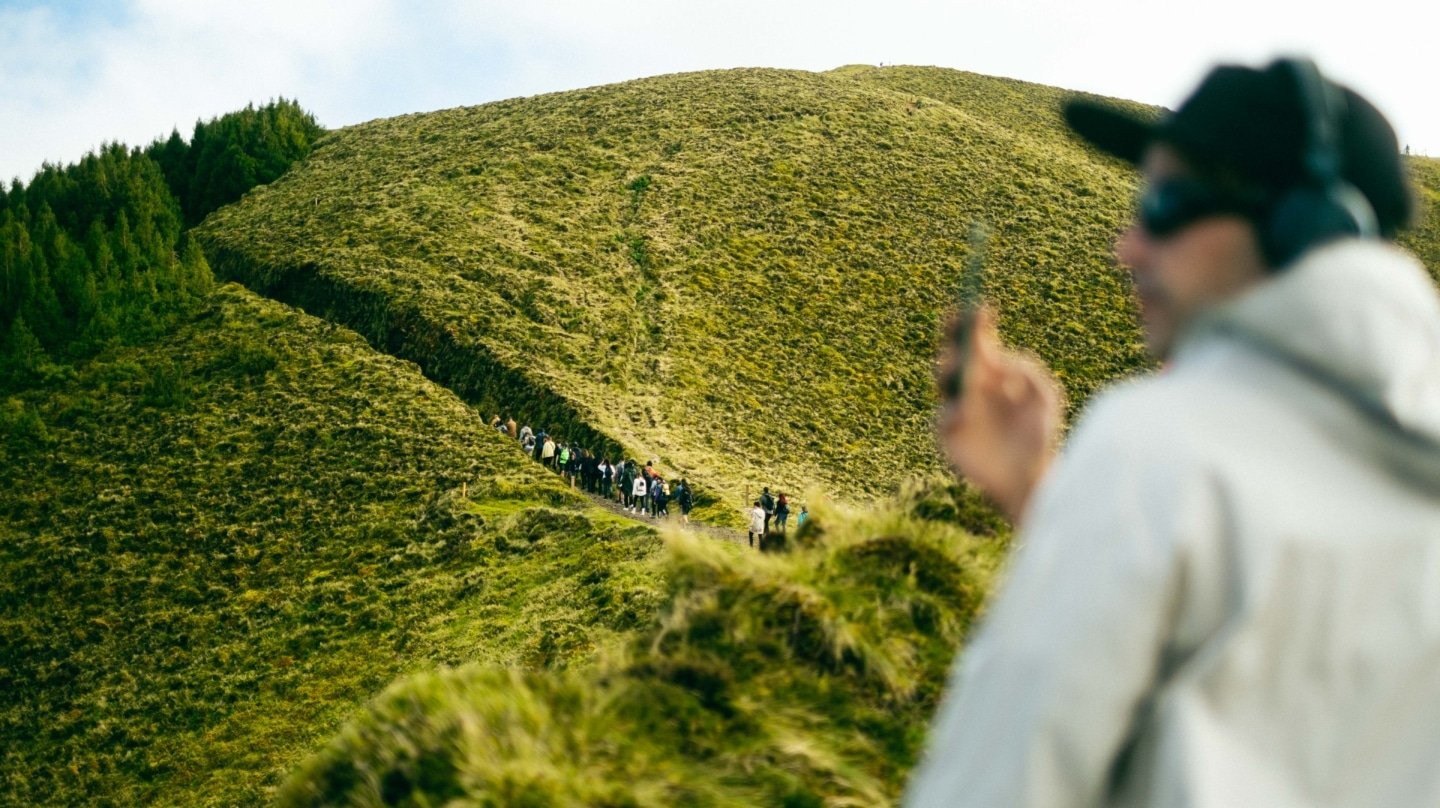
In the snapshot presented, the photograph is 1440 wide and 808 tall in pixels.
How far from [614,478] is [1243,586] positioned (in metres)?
31.9

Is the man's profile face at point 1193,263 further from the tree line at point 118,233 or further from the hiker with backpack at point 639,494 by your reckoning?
the tree line at point 118,233

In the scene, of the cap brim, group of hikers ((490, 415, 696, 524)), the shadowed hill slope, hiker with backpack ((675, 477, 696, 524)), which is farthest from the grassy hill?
the cap brim

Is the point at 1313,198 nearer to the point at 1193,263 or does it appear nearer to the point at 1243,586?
the point at 1193,263

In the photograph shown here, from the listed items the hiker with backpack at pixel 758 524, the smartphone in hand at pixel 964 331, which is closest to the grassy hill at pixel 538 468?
the smartphone in hand at pixel 964 331

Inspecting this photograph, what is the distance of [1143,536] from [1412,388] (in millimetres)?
388

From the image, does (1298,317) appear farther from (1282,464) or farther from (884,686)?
(884,686)

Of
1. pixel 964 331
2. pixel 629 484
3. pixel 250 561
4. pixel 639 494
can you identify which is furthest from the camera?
pixel 250 561

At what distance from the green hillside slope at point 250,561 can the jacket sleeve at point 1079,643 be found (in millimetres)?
18523

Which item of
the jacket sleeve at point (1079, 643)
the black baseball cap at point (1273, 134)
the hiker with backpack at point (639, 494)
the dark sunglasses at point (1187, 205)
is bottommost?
the hiker with backpack at point (639, 494)

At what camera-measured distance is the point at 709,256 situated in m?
56.8

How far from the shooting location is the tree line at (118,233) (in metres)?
51.2

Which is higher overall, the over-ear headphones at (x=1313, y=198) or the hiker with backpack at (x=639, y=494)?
the over-ear headphones at (x=1313, y=198)

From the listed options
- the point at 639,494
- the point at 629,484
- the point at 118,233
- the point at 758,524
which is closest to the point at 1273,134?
the point at 758,524

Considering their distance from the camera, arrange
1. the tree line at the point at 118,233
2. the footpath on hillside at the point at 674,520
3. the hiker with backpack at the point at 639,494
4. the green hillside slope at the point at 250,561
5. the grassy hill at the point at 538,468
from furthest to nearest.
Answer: the tree line at the point at 118,233 → the hiker with backpack at the point at 639,494 → the footpath on hillside at the point at 674,520 → the green hillside slope at the point at 250,561 → the grassy hill at the point at 538,468
